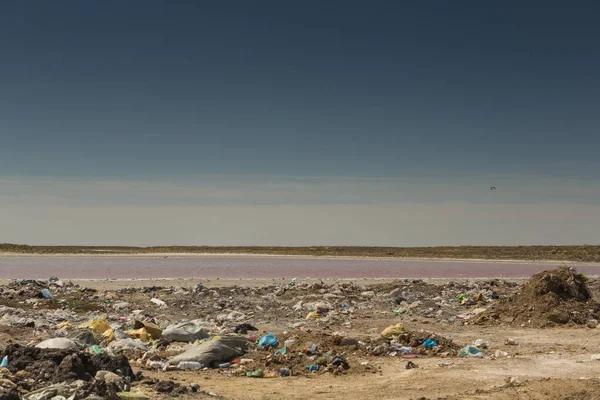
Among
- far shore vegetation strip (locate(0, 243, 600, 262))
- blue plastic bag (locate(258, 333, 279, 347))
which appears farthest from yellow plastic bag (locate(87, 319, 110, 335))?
far shore vegetation strip (locate(0, 243, 600, 262))

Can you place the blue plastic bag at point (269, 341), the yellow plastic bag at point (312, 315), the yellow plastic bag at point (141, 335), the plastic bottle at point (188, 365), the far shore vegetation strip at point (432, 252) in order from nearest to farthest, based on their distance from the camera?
the plastic bottle at point (188, 365), the blue plastic bag at point (269, 341), the yellow plastic bag at point (141, 335), the yellow plastic bag at point (312, 315), the far shore vegetation strip at point (432, 252)

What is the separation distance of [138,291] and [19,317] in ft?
20.0

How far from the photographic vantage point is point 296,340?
10398 mm

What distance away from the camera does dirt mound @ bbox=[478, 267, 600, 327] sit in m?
13.4

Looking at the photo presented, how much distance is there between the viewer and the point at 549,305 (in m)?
13.7

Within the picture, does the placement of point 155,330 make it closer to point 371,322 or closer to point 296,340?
point 296,340

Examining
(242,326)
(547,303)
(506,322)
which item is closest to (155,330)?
(242,326)

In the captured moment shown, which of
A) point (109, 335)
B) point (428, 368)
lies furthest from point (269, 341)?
point (109, 335)

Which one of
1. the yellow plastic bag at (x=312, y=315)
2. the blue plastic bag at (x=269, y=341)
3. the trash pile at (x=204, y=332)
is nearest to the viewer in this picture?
the trash pile at (x=204, y=332)

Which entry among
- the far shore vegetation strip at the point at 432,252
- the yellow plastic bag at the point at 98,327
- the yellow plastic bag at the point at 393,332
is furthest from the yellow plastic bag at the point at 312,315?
the far shore vegetation strip at the point at 432,252

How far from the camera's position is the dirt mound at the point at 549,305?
13375 millimetres

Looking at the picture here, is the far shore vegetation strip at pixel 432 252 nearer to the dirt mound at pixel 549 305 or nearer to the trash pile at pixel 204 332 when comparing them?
the trash pile at pixel 204 332

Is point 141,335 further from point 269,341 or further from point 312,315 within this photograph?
point 312,315

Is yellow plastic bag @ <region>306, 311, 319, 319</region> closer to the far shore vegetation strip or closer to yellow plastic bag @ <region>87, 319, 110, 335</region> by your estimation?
yellow plastic bag @ <region>87, 319, 110, 335</region>
